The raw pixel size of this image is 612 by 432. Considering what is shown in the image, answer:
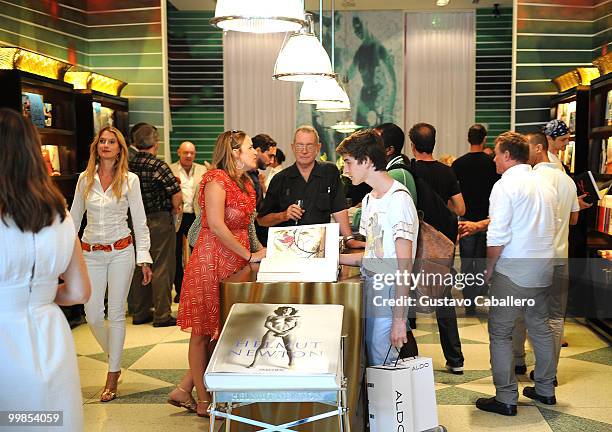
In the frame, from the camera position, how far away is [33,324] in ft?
7.52

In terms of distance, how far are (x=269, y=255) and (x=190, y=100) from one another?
335 inches

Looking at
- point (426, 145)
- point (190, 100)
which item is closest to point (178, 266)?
point (426, 145)

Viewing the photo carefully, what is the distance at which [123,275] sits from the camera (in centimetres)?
441

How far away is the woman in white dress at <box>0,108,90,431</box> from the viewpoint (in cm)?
224

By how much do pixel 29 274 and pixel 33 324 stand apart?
15 cm

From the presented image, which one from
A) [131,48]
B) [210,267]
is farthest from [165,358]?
[131,48]

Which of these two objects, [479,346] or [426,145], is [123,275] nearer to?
[426,145]

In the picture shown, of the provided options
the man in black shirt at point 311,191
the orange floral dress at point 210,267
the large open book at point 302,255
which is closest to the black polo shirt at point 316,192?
the man in black shirt at point 311,191

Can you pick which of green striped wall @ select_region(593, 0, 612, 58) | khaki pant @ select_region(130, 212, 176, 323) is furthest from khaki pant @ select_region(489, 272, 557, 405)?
green striped wall @ select_region(593, 0, 612, 58)

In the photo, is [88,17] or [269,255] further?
[88,17]

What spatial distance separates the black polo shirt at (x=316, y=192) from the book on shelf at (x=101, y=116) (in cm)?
341

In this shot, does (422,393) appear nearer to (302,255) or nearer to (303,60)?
(302,255)

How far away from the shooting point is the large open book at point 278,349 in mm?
2607

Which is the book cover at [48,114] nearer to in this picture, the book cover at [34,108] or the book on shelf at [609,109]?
the book cover at [34,108]
